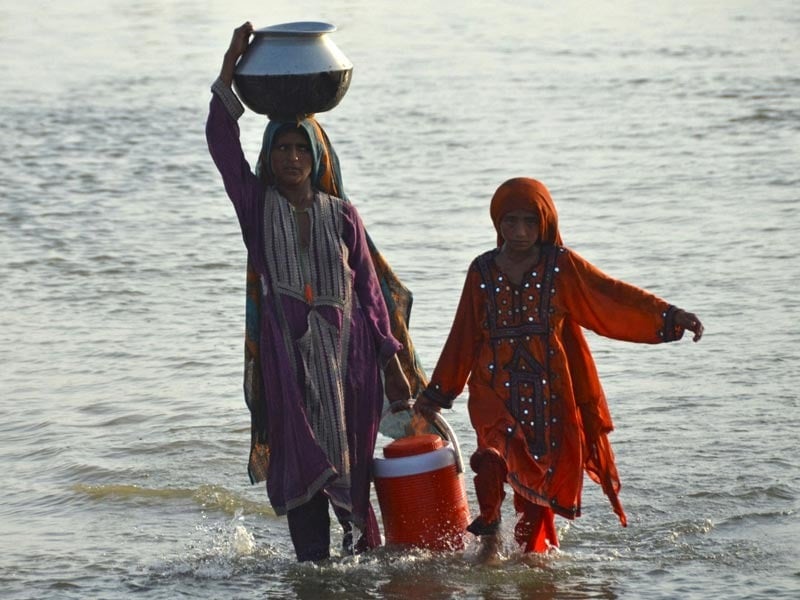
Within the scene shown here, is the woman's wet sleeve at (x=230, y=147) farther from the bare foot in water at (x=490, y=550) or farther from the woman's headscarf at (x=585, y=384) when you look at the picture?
the bare foot in water at (x=490, y=550)

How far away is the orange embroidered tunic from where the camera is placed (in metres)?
5.75

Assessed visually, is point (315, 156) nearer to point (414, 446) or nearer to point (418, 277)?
point (414, 446)

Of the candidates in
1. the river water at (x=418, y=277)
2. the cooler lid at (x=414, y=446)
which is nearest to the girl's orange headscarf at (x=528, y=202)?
the cooler lid at (x=414, y=446)

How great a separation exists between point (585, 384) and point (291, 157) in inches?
49.4

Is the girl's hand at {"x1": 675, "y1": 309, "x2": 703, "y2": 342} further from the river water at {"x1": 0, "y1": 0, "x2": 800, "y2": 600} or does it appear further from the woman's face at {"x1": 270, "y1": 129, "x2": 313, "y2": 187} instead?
the woman's face at {"x1": 270, "y1": 129, "x2": 313, "y2": 187}

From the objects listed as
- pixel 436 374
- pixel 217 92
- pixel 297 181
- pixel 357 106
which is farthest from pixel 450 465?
pixel 357 106

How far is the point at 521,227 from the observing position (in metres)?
5.70

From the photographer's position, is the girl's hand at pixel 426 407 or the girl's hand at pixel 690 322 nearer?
the girl's hand at pixel 690 322

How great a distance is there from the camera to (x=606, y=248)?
460 inches

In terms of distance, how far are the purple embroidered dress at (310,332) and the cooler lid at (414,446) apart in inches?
5.8

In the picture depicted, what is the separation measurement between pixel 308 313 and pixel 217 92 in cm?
79

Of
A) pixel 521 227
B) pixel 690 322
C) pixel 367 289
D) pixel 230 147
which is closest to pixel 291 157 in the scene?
pixel 230 147

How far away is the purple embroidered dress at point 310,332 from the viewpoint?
18.8 ft

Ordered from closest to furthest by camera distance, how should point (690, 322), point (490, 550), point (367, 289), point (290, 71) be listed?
point (290, 71) → point (690, 322) → point (367, 289) → point (490, 550)
